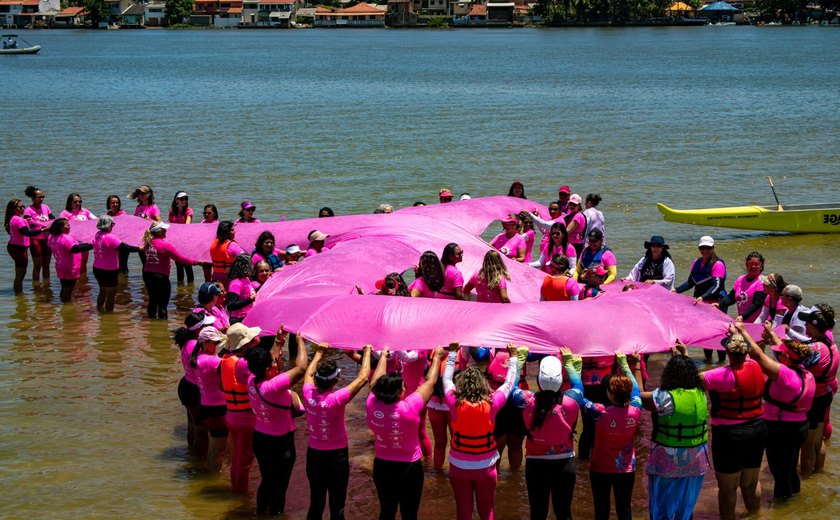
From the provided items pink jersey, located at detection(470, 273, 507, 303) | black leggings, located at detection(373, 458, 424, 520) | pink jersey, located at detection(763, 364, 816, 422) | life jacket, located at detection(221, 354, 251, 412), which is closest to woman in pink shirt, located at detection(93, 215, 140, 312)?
pink jersey, located at detection(470, 273, 507, 303)

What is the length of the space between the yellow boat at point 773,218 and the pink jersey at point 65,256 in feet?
42.0

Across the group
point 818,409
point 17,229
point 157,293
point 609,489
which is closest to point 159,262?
point 157,293

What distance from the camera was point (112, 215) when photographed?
50.4 ft

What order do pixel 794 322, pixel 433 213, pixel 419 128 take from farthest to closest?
1. pixel 419 128
2. pixel 433 213
3. pixel 794 322

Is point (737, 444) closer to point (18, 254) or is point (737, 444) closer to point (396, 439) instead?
point (396, 439)

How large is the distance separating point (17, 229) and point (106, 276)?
207cm

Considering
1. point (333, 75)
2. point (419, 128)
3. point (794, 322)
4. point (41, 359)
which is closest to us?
point (794, 322)

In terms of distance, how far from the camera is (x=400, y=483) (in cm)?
745

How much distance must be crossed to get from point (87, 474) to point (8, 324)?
5.79 meters

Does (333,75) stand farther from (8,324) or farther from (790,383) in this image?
(790,383)

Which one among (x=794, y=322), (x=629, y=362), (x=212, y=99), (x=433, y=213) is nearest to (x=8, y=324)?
(x=433, y=213)

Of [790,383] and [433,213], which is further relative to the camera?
[433,213]

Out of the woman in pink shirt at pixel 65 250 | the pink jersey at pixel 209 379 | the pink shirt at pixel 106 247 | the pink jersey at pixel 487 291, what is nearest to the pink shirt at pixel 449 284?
the pink jersey at pixel 487 291

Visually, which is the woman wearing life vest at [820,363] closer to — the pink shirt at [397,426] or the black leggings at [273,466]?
the pink shirt at [397,426]
